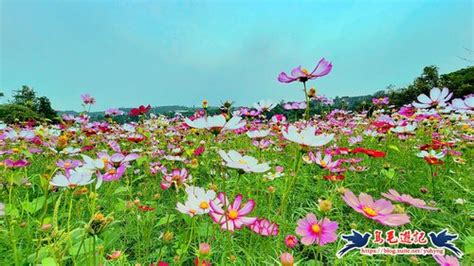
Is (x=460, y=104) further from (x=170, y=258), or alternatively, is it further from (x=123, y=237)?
(x=123, y=237)

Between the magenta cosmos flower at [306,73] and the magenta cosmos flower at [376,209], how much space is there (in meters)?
0.39

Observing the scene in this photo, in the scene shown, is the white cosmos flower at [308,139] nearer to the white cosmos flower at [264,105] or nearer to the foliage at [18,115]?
the white cosmos flower at [264,105]

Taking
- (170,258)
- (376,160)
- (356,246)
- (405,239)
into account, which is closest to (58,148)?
(170,258)

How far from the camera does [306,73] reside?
88cm

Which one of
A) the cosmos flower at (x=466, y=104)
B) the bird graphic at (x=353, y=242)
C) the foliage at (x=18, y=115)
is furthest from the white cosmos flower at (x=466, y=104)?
the foliage at (x=18, y=115)

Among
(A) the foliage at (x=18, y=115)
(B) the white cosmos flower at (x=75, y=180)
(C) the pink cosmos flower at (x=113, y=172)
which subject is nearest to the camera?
(B) the white cosmos flower at (x=75, y=180)

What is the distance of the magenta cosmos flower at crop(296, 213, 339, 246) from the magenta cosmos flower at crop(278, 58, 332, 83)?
1.29 feet

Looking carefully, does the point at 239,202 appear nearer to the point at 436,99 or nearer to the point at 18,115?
the point at 436,99

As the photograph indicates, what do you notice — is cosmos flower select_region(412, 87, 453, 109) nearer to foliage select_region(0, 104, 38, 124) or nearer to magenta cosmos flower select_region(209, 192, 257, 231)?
magenta cosmos flower select_region(209, 192, 257, 231)

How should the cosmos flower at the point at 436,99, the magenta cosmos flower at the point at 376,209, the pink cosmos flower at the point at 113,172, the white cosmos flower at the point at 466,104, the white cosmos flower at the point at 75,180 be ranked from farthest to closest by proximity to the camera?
the cosmos flower at the point at 436,99, the white cosmos flower at the point at 466,104, the pink cosmos flower at the point at 113,172, the white cosmos flower at the point at 75,180, the magenta cosmos flower at the point at 376,209

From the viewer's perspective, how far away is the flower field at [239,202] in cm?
63

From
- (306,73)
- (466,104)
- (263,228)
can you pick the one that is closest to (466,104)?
(466,104)

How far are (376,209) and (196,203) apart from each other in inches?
14.3

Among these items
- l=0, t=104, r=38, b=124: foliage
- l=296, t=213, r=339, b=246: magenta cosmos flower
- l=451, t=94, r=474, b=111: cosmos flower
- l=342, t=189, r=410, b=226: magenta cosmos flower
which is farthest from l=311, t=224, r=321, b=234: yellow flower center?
l=0, t=104, r=38, b=124: foliage
